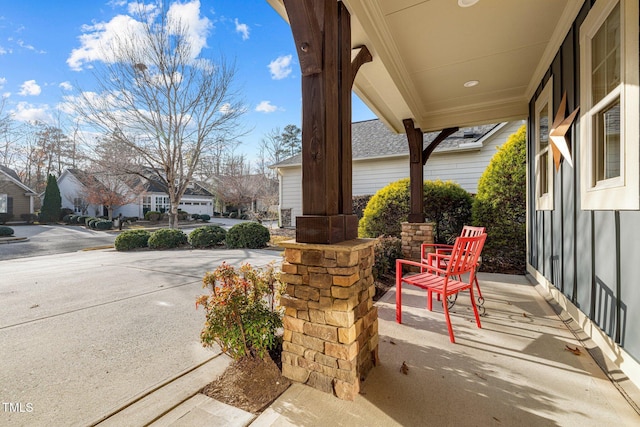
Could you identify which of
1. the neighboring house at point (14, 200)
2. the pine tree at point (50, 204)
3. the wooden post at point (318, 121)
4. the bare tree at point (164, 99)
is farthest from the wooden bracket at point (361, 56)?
the pine tree at point (50, 204)

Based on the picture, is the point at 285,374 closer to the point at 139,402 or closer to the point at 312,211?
the point at 139,402

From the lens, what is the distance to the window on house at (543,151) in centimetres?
350

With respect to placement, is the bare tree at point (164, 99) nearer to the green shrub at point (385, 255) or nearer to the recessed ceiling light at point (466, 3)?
the green shrub at point (385, 255)

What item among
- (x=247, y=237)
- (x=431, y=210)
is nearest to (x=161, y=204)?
(x=247, y=237)

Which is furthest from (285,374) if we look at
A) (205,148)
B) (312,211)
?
(205,148)

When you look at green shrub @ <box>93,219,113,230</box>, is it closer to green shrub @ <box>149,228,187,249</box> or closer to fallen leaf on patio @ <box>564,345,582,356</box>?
green shrub @ <box>149,228,187,249</box>

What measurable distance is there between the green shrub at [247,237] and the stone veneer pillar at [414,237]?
4.79 metres

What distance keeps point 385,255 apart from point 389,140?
7.07 metres

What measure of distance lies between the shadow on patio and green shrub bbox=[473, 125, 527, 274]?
2.81 metres

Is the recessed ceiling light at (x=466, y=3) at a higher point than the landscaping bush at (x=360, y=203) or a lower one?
higher

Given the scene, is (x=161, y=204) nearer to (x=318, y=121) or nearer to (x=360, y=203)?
(x=360, y=203)

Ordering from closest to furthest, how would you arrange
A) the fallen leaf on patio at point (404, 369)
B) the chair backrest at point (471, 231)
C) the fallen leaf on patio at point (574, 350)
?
the fallen leaf on patio at point (404, 369) → the fallen leaf on patio at point (574, 350) → the chair backrest at point (471, 231)

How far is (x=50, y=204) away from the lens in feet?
69.6

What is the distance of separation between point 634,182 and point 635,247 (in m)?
0.40
